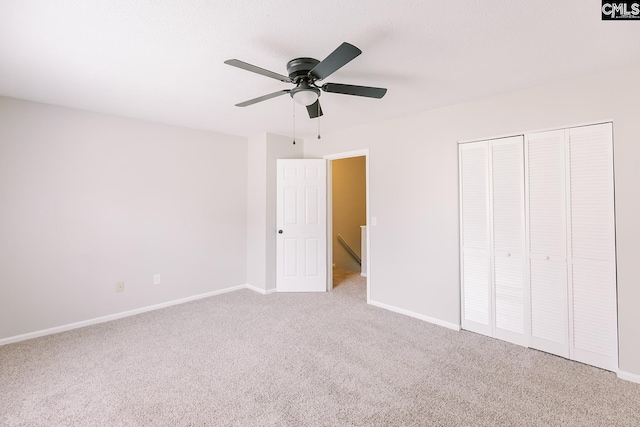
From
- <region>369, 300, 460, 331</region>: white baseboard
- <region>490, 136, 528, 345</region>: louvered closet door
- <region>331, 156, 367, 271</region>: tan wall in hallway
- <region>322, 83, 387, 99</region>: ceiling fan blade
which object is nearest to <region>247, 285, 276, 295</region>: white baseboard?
<region>369, 300, 460, 331</region>: white baseboard

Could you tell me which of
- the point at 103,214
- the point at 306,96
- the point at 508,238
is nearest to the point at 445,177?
the point at 508,238

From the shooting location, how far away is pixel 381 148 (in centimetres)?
370

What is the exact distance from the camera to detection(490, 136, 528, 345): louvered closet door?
2.68 m

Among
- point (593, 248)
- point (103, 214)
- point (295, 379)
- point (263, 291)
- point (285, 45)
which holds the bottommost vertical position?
point (295, 379)

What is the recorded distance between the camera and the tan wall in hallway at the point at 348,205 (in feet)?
19.4

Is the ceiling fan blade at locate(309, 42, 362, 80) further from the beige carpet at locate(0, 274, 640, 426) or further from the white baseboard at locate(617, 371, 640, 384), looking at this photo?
the white baseboard at locate(617, 371, 640, 384)

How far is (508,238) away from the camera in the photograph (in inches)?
109

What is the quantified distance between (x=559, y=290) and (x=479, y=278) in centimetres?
63

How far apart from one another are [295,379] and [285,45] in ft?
7.74

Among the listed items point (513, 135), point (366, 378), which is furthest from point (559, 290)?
point (366, 378)

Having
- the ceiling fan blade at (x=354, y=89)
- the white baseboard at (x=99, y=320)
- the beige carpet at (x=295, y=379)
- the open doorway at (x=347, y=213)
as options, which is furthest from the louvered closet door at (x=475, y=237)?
the white baseboard at (x=99, y=320)

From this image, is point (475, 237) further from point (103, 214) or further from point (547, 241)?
point (103, 214)

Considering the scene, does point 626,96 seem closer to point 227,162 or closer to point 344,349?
point 344,349

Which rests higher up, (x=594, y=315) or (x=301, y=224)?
(x=301, y=224)
